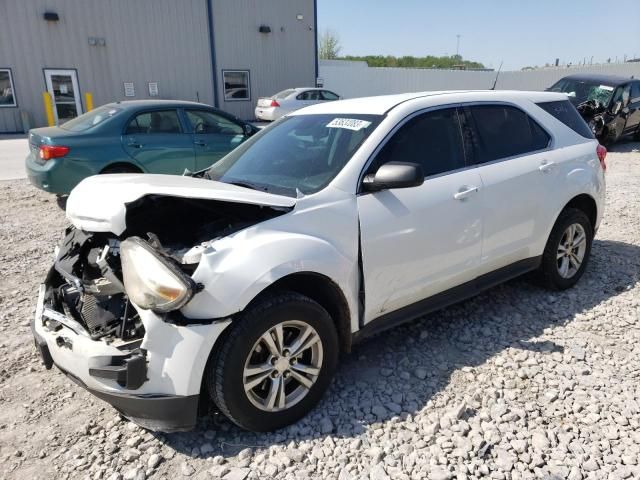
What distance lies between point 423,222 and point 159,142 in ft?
17.9

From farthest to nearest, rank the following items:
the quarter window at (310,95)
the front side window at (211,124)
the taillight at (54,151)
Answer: the quarter window at (310,95)
the front side window at (211,124)
the taillight at (54,151)

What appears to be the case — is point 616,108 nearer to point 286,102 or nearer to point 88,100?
point 286,102

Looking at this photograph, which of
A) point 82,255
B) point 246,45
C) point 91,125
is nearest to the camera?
point 82,255

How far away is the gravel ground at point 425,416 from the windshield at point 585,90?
9761 mm

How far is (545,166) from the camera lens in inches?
154

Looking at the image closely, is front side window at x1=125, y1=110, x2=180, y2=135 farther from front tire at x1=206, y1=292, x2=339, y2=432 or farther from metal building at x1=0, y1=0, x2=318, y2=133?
metal building at x1=0, y1=0, x2=318, y2=133

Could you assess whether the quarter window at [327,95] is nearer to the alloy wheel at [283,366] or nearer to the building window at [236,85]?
the building window at [236,85]

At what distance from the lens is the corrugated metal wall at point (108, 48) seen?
17.5m

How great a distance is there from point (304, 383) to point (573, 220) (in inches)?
113

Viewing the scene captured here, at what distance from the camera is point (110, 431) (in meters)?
2.72

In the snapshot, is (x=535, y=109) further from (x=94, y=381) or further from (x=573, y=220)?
(x=94, y=381)

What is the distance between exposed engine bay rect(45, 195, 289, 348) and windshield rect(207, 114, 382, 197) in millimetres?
384

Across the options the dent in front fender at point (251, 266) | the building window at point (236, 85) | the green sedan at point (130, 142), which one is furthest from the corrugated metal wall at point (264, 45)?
the dent in front fender at point (251, 266)

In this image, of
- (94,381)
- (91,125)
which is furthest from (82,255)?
(91,125)
